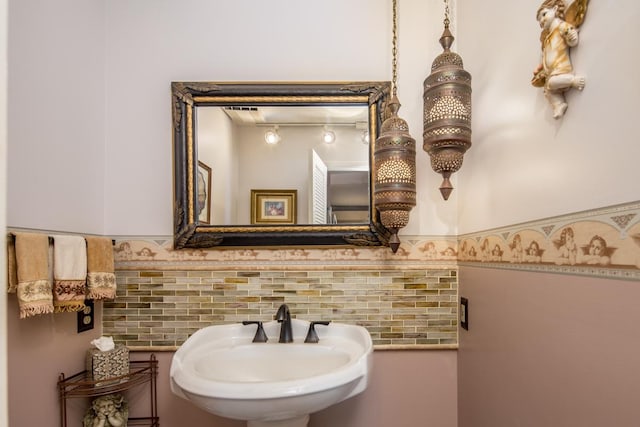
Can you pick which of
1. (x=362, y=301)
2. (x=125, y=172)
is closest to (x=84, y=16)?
(x=125, y=172)

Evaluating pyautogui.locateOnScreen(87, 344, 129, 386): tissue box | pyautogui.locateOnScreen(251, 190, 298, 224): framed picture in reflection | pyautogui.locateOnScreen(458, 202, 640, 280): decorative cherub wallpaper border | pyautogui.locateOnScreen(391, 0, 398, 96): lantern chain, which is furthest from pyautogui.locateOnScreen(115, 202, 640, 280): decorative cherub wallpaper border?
pyautogui.locateOnScreen(391, 0, 398, 96): lantern chain

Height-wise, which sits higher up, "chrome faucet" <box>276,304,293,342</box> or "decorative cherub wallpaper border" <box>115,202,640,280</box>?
"decorative cherub wallpaper border" <box>115,202,640,280</box>

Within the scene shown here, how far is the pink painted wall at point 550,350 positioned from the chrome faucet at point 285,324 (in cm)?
72

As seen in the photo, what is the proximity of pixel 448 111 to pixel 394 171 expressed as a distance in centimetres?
29

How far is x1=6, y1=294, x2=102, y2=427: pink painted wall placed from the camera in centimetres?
105

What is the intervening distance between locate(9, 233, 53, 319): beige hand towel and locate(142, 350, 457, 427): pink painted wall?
1.82 ft

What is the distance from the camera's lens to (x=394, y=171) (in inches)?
51.9

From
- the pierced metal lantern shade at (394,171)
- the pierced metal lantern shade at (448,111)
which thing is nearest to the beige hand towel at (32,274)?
the pierced metal lantern shade at (394,171)

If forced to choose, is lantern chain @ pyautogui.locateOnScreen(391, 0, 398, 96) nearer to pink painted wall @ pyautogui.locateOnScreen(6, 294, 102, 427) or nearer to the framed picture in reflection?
the framed picture in reflection

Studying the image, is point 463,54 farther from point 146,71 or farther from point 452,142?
point 146,71

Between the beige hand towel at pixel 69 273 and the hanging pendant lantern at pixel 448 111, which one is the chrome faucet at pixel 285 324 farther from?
the hanging pendant lantern at pixel 448 111

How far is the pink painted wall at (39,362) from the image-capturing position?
3.44ft

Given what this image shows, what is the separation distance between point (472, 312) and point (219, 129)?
1.31 meters

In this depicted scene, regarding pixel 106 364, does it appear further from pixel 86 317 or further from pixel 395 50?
pixel 395 50
